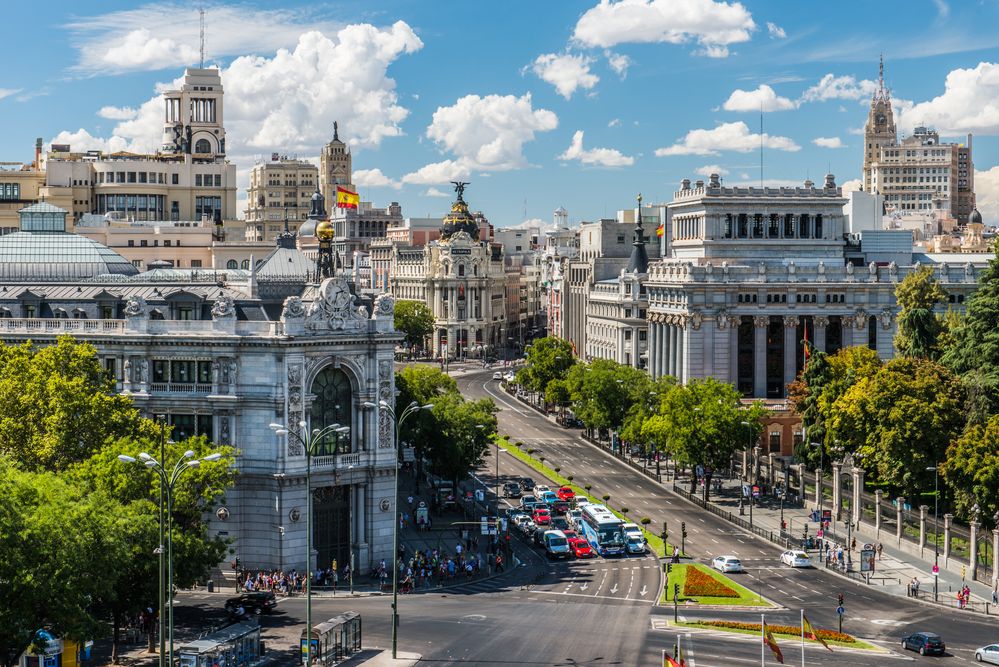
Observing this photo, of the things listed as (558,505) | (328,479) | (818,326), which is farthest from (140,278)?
(818,326)

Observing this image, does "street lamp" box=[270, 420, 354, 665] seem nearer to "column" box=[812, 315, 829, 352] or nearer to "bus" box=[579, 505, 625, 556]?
"bus" box=[579, 505, 625, 556]

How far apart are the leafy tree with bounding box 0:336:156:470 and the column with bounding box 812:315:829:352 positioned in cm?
9847

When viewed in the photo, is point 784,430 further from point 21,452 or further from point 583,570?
point 21,452

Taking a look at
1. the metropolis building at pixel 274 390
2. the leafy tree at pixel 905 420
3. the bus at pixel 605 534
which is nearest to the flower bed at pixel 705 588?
the bus at pixel 605 534

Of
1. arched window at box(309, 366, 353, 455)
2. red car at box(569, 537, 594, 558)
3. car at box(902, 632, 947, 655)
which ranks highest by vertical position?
arched window at box(309, 366, 353, 455)

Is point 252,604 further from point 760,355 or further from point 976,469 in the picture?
point 760,355

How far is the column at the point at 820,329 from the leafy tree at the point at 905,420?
48.2m

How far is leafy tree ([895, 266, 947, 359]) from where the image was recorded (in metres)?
145

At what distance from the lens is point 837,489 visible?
410ft

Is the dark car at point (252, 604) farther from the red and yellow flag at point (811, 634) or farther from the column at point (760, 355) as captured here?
the column at point (760, 355)

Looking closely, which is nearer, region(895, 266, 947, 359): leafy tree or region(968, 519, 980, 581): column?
region(968, 519, 980, 581): column

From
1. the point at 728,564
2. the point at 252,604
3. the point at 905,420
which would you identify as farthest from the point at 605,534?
the point at 252,604

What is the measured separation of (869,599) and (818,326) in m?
78.9

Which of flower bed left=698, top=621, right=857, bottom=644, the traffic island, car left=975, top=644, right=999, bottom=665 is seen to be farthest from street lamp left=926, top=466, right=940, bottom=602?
car left=975, top=644, right=999, bottom=665
